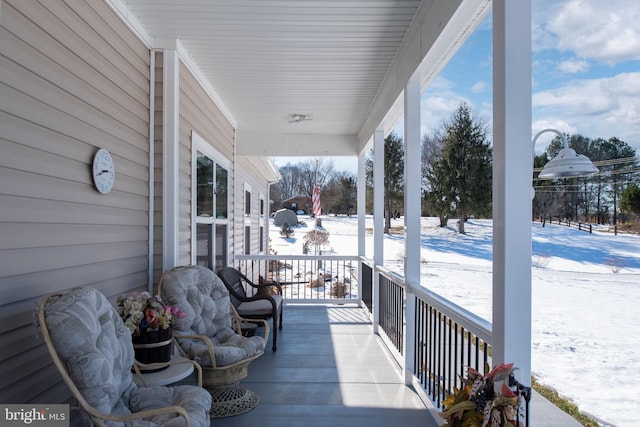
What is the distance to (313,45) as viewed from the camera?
144 inches

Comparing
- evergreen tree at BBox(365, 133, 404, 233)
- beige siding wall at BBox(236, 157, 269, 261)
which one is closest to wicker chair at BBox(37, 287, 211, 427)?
beige siding wall at BBox(236, 157, 269, 261)

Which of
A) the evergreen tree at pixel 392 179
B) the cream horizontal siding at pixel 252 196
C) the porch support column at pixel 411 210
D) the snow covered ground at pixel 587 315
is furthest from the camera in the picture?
the evergreen tree at pixel 392 179

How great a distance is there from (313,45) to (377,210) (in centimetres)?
247

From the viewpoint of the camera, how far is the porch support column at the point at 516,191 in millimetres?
1729

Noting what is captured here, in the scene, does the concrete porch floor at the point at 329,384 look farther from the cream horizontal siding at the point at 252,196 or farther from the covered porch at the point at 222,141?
the cream horizontal siding at the point at 252,196

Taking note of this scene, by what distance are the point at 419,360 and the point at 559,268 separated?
403 centimetres

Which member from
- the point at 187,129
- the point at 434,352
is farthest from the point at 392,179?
the point at 434,352

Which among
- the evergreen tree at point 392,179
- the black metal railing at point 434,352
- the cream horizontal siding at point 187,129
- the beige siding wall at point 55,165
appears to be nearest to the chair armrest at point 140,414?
the beige siding wall at point 55,165

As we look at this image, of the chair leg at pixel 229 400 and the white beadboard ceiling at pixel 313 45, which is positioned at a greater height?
the white beadboard ceiling at pixel 313 45

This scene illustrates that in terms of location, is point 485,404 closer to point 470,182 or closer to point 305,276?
point 305,276

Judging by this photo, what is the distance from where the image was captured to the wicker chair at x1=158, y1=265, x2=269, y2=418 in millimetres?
3037

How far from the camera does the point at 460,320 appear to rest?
2447mm

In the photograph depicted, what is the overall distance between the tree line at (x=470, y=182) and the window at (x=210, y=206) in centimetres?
323

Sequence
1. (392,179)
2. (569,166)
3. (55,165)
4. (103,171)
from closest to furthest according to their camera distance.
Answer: (55,165) → (569,166) → (103,171) → (392,179)
